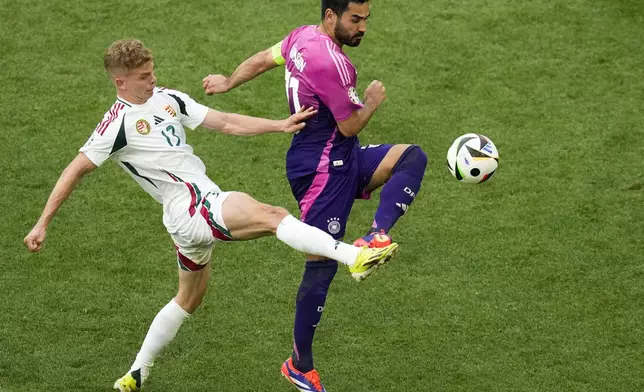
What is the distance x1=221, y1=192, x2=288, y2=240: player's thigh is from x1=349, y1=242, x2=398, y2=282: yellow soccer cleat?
1.99 feet

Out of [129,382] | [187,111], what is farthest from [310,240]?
[129,382]

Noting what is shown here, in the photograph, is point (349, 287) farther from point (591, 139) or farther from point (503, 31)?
point (503, 31)

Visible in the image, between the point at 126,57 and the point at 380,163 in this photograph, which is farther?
the point at 380,163

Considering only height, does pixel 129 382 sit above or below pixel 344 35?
below

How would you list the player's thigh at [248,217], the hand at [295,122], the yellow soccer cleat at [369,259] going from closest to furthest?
the yellow soccer cleat at [369,259] < the player's thigh at [248,217] < the hand at [295,122]

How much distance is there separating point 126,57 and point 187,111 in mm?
667

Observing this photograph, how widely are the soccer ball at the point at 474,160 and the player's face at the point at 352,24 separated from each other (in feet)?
3.64

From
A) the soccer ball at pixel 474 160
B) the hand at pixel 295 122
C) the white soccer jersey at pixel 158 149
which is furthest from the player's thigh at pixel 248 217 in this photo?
the soccer ball at pixel 474 160

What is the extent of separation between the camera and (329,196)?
834 cm

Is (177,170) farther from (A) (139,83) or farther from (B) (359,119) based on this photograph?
(B) (359,119)

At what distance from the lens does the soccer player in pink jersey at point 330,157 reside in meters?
8.05

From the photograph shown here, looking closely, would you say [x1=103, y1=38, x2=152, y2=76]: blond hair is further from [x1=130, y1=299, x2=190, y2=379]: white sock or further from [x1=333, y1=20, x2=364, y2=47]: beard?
[x1=130, y1=299, x2=190, y2=379]: white sock

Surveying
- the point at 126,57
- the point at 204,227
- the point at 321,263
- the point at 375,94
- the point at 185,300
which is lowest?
the point at 185,300

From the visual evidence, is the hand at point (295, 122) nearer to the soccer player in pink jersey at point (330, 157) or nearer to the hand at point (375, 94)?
the soccer player in pink jersey at point (330, 157)
